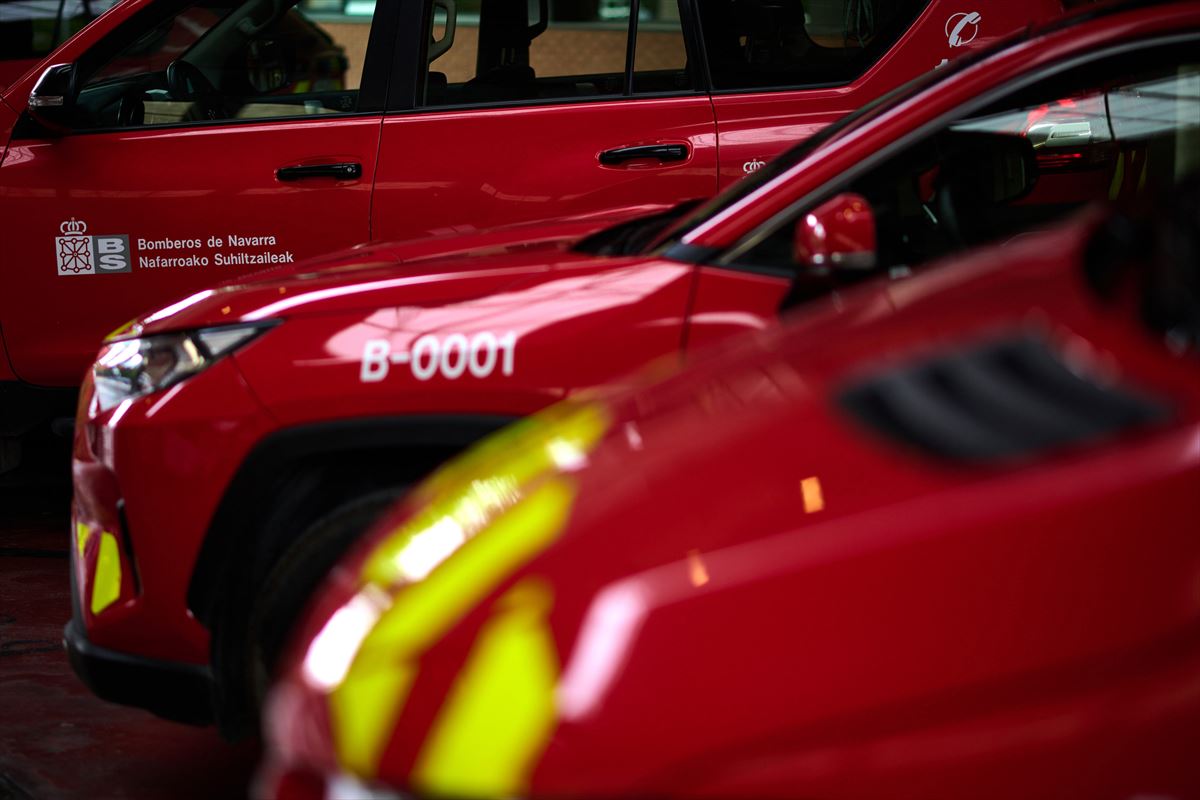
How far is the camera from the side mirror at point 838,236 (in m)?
2.38

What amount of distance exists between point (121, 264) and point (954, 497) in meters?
3.93

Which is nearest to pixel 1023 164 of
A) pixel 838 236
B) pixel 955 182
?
pixel 955 182

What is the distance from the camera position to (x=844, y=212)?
2.39 m

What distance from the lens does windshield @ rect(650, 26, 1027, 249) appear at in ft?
8.77

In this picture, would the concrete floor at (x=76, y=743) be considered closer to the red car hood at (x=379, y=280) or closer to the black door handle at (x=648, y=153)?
the red car hood at (x=379, y=280)

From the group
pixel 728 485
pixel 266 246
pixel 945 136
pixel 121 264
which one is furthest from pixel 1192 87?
pixel 121 264

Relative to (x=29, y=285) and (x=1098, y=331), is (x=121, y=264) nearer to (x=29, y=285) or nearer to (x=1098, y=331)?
(x=29, y=285)

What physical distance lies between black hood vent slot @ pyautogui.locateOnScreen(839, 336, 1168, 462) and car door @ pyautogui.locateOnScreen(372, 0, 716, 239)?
3076 mm

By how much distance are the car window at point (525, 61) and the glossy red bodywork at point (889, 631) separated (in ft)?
11.2

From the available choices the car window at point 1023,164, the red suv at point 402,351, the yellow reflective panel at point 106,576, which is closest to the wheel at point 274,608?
the red suv at point 402,351

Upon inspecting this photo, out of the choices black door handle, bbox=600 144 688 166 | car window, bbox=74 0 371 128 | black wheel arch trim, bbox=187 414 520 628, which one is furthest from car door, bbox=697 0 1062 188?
black wheel arch trim, bbox=187 414 520 628

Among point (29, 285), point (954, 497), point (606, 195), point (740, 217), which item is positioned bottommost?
point (29, 285)

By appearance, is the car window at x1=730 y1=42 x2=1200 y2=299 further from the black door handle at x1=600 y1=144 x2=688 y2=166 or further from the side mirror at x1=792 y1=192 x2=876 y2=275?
the black door handle at x1=600 y1=144 x2=688 y2=166

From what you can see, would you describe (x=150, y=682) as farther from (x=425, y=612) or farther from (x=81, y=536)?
(x=425, y=612)
